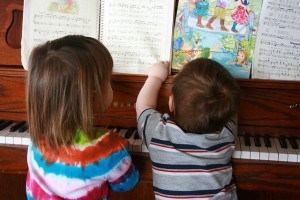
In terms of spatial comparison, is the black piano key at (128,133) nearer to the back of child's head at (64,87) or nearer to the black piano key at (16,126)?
the back of child's head at (64,87)

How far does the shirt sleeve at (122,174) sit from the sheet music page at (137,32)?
0.45m

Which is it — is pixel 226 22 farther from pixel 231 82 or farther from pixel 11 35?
Result: pixel 11 35

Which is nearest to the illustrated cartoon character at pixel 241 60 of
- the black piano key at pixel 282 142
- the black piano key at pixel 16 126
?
Answer: the black piano key at pixel 282 142

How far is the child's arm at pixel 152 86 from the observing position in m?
1.30

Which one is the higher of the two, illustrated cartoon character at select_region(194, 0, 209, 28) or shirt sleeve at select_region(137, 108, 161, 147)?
illustrated cartoon character at select_region(194, 0, 209, 28)

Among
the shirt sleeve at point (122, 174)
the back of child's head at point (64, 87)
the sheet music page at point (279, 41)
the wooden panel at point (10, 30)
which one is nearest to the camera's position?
the back of child's head at point (64, 87)

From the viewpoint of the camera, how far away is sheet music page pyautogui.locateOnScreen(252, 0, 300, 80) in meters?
1.37

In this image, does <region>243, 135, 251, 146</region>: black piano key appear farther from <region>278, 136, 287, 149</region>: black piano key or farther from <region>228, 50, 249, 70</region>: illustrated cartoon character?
<region>228, 50, 249, 70</region>: illustrated cartoon character

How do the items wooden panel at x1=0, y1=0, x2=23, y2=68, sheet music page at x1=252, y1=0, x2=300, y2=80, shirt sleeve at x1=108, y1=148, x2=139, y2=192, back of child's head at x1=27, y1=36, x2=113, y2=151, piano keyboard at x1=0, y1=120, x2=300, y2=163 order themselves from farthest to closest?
wooden panel at x1=0, y1=0, x2=23, y2=68 < sheet music page at x1=252, y1=0, x2=300, y2=80 < piano keyboard at x1=0, y1=120, x2=300, y2=163 < shirt sleeve at x1=108, y1=148, x2=139, y2=192 < back of child's head at x1=27, y1=36, x2=113, y2=151

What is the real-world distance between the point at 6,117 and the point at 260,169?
112 centimetres

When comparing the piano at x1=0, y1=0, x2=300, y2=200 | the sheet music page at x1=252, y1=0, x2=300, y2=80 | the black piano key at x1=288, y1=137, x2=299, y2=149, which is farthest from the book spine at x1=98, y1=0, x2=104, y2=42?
the black piano key at x1=288, y1=137, x2=299, y2=149

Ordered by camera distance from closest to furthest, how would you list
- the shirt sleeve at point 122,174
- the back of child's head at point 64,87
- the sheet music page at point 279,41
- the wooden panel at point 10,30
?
the back of child's head at point 64,87
the shirt sleeve at point 122,174
the sheet music page at point 279,41
the wooden panel at point 10,30

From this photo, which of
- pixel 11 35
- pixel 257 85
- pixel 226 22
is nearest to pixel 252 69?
pixel 257 85

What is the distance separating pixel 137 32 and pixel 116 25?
0.32ft
